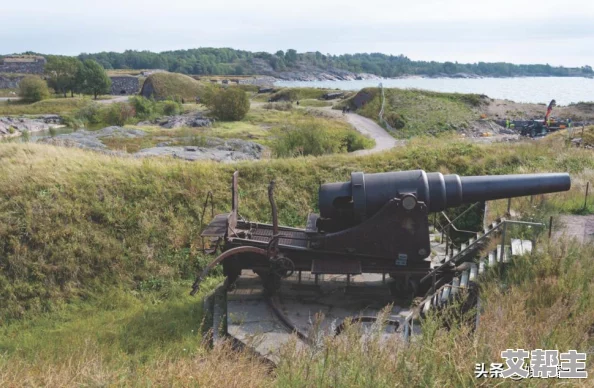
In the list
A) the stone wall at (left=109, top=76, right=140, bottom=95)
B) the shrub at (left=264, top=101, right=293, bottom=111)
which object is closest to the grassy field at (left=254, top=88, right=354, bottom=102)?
the shrub at (left=264, top=101, right=293, bottom=111)

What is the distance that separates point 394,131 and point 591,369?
1222 inches

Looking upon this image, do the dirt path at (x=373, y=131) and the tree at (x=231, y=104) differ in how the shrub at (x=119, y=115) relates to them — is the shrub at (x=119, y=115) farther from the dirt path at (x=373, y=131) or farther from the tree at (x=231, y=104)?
the dirt path at (x=373, y=131)

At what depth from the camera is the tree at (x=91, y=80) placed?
66.9 metres

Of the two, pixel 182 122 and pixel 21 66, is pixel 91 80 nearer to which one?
pixel 182 122

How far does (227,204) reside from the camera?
34.8ft

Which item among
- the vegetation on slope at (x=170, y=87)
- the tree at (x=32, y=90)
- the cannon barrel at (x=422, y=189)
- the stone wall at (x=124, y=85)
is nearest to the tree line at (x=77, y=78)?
the tree at (x=32, y=90)

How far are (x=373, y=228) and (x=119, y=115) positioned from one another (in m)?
38.6

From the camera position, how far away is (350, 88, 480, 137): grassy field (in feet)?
116

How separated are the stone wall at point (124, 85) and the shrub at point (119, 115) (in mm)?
36153

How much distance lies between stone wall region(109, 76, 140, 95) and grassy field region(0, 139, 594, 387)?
69428 mm

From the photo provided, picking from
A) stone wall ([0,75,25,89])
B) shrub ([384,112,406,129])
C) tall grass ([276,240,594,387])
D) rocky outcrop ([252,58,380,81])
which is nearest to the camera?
tall grass ([276,240,594,387])

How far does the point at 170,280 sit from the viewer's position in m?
8.76

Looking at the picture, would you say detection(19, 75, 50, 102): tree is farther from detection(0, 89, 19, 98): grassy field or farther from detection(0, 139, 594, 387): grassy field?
detection(0, 139, 594, 387): grassy field

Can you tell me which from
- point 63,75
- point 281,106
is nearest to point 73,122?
point 281,106
